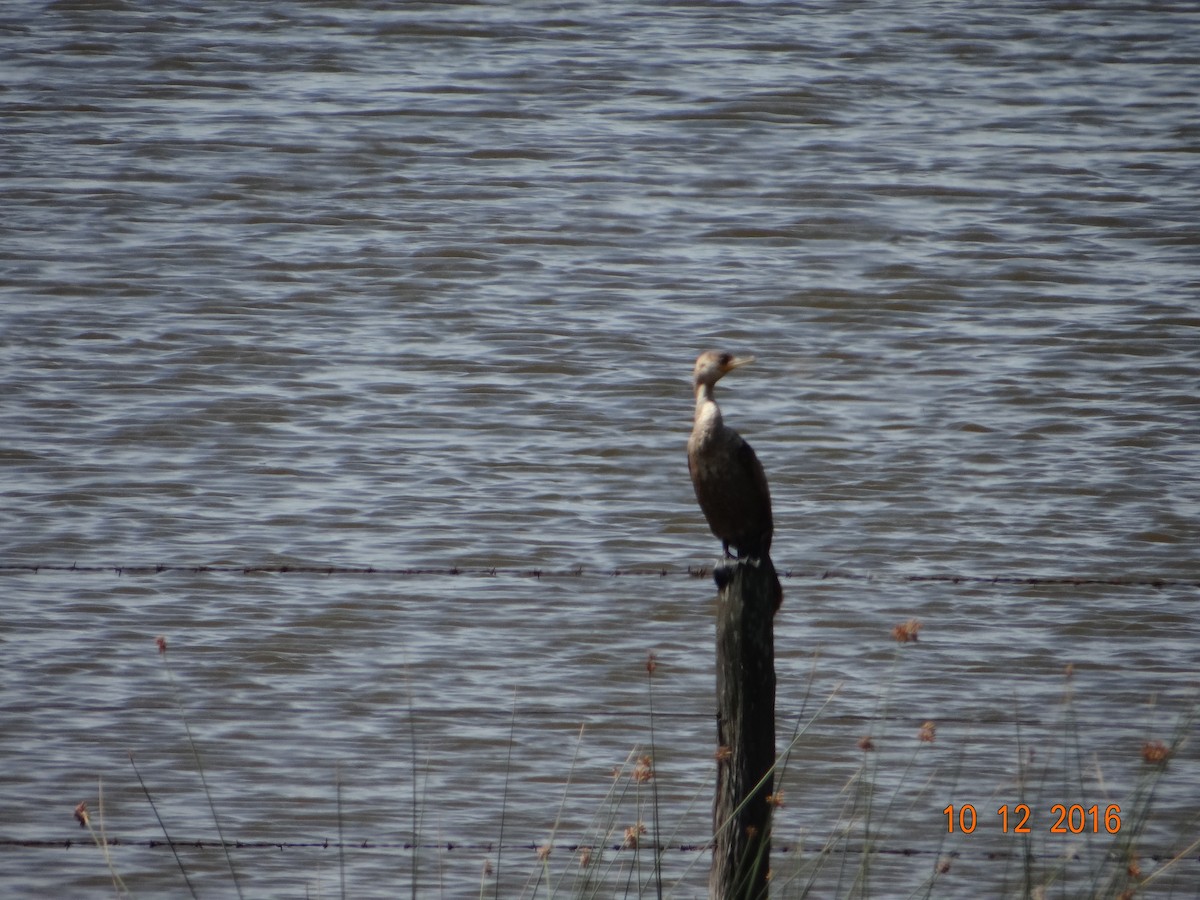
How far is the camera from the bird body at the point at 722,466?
122 inches

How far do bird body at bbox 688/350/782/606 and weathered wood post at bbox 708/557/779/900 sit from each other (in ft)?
1.22

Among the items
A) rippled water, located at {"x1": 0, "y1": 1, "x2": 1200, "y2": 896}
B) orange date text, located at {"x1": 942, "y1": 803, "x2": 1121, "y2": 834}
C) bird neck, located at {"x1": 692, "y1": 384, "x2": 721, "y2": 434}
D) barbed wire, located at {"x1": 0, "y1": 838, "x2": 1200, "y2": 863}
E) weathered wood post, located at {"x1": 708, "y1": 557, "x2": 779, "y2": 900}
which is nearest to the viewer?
weathered wood post, located at {"x1": 708, "y1": 557, "x2": 779, "y2": 900}

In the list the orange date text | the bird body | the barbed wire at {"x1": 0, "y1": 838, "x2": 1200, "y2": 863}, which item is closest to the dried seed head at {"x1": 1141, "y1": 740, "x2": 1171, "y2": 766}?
the barbed wire at {"x1": 0, "y1": 838, "x2": 1200, "y2": 863}

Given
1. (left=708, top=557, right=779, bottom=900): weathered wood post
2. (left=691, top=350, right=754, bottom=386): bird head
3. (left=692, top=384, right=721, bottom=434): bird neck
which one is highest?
(left=691, top=350, right=754, bottom=386): bird head

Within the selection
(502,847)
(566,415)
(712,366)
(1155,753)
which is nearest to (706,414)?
(712,366)

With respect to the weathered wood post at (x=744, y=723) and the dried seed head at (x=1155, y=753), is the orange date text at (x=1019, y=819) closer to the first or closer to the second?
the weathered wood post at (x=744, y=723)

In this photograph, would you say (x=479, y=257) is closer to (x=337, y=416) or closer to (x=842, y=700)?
(x=337, y=416)

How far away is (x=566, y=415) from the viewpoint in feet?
27.3

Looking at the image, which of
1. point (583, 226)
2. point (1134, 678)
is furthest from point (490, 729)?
point (583, 226)

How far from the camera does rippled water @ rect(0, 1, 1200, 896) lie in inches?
186

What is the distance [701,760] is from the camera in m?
4.88

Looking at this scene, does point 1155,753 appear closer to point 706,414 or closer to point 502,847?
point 706,414

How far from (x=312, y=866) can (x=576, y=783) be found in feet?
2.67

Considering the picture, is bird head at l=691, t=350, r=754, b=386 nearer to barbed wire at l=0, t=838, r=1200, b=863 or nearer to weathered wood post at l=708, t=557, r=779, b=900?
weathered wood post at l=708, t=557, r=779, b=900
